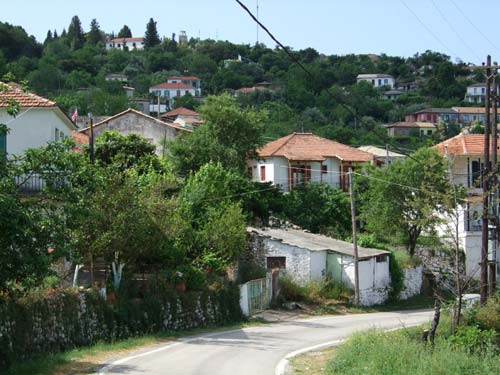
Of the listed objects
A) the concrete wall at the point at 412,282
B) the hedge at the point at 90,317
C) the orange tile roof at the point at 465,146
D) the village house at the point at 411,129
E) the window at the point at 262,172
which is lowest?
the concrete wall at the point at 412,282

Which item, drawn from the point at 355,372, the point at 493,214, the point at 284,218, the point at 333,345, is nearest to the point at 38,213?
the point at 355,372

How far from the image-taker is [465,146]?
5506cm

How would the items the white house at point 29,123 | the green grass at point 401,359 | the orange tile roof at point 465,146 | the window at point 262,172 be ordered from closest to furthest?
the green grass at point 401,359
the white house at point 29,123
the orange tile roof at point 465,146
the window at point 262,172

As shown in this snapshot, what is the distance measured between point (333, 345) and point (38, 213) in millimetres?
11367

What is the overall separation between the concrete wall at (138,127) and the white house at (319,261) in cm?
1941

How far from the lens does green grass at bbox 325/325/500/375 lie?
72.3 feet

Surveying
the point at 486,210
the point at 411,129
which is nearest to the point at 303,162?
the point at 486,210

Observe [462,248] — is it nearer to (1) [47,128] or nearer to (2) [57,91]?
(1) [47,128]

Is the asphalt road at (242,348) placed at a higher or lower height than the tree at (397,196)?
lower

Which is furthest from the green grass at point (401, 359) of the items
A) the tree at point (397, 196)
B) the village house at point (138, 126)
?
the village house at point (138, 126)

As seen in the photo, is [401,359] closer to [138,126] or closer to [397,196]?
[397,196]

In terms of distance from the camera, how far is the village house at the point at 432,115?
551 ft

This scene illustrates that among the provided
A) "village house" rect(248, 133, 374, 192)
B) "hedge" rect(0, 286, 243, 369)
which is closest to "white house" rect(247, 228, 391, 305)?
"hedge" rect(0, 286, 243, 369)

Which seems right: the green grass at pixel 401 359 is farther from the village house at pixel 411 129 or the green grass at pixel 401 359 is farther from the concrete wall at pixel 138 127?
the village house at pixel 411 129
